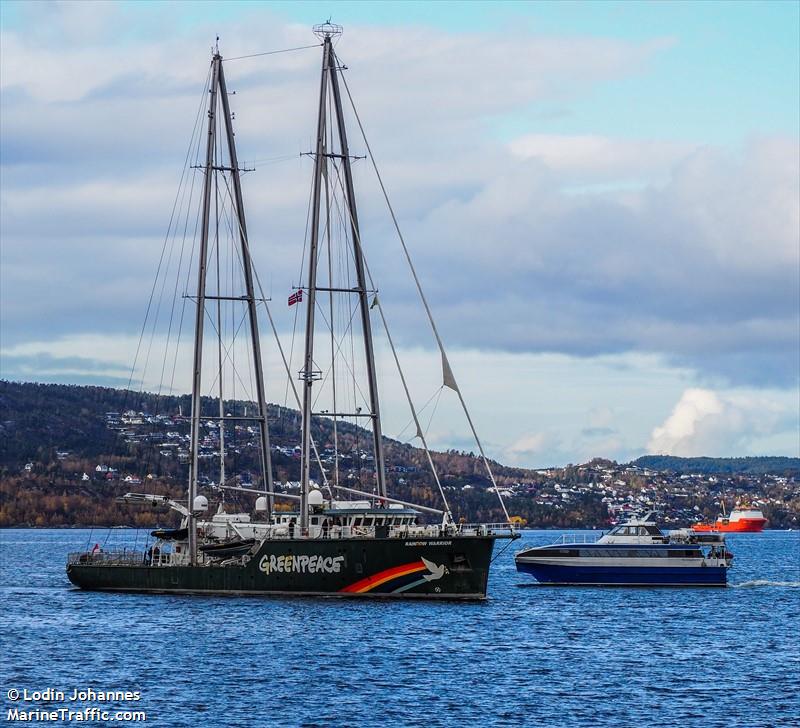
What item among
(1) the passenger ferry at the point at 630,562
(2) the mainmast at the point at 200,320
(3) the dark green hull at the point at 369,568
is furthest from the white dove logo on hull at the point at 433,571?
(1) the passenger ferry at the point at 630,562

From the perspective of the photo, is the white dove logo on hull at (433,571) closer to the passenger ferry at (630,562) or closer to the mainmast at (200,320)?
the mainmast at (200,320)

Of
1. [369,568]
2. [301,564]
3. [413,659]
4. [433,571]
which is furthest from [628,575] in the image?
[413,659]

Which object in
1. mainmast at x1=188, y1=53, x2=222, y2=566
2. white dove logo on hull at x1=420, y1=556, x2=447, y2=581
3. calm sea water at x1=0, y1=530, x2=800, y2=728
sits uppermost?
mainmast at x1=188, y1=53, x2=222, y2=566

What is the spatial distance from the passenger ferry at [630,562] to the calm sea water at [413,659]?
1166 centimetres

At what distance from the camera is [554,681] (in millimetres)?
57000

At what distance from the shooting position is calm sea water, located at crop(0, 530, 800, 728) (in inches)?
1973

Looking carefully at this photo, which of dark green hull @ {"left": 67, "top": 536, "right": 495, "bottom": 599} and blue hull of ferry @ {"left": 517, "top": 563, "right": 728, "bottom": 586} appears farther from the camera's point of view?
blue hull of ferry @ {"left": 517, "top": 563, "right": 728, "bottom": 586}

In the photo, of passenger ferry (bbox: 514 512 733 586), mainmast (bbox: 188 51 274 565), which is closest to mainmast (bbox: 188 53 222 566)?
mainmast (bbox: 188 51 274 565)

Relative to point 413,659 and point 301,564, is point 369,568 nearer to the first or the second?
point 301,564

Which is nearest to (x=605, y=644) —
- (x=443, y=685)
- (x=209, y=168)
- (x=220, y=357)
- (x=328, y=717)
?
(x=443, y=685)

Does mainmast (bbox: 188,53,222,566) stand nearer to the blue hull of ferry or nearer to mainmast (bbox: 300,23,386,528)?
mainmast (bbox: 300,23,386,528)

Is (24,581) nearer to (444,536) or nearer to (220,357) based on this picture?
(220,357)

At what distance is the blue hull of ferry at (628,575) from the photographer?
10462 cm

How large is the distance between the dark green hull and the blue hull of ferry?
26.7 m
